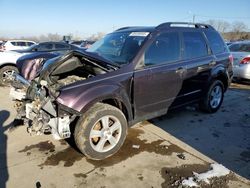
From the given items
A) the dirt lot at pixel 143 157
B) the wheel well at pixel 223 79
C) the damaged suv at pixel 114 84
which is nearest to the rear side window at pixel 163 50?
the damaged suv at pixel 114 84

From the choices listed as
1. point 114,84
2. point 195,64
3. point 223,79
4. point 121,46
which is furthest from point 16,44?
point 114,84

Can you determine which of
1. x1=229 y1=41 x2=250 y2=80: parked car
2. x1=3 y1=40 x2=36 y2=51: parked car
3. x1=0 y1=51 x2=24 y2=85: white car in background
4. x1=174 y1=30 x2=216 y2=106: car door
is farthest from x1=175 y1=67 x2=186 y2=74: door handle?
x1=3 y1=40 x2=36 y2=51: parked car

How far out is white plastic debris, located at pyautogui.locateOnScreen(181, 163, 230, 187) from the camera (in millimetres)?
3201

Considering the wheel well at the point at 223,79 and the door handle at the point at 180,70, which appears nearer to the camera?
the door handle at the point at 180,70

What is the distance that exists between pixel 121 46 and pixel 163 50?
74cm

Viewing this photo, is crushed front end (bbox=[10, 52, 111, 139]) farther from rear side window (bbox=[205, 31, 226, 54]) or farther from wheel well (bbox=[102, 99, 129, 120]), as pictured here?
rear side window (bbox=[205, 31, 226, 54])

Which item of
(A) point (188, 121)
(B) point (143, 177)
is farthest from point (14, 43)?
(B) point (143, 177)

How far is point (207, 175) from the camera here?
3.35 metres

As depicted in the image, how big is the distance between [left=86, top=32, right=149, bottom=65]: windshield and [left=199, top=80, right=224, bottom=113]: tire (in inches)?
87.6

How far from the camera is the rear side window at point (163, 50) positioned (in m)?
4.20

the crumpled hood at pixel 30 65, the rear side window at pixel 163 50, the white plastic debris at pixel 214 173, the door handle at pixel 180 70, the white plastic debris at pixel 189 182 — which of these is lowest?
the white plastic debris at pixel 214 173

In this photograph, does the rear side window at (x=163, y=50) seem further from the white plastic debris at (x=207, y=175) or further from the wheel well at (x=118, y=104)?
the white plastic debris at (x=207, y=175)

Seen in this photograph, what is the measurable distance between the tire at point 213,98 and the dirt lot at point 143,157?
17.9 inches

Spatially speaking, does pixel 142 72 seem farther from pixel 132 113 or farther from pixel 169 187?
pixel 169 187
